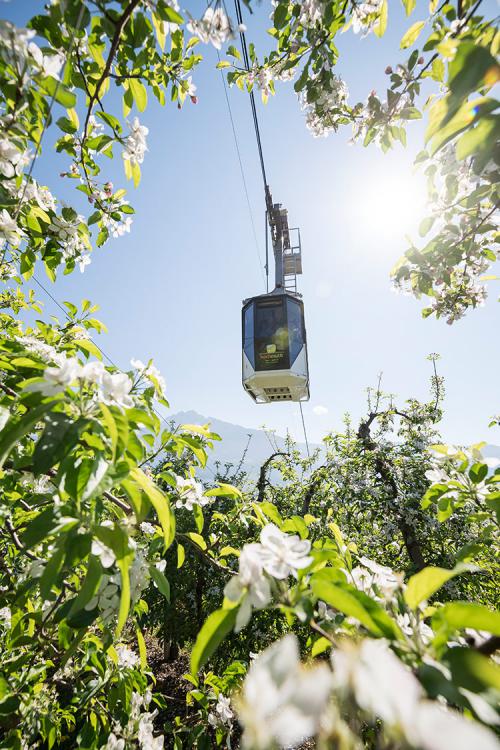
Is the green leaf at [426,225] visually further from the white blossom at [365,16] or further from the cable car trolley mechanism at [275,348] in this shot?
the cable car trolley mechanism at [275,348]

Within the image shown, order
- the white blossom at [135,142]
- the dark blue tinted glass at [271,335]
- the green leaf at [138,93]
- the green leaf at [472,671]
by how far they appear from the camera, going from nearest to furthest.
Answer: the green leaf at [472,671] < the green leaf at [138,93] < the white blossom at [135,142] < the dark blue tinted glass at [271,335]

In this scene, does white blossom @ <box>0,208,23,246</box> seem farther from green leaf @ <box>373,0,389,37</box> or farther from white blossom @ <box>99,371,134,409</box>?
green leaf @ <box>373,0,389,37</box>

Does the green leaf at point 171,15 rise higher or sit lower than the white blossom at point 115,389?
higher

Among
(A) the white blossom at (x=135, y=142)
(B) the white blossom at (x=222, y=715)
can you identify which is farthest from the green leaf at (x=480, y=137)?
(B) the white blossom at (x=222, y=715)

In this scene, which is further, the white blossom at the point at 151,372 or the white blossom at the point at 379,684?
the white blossom at the point at 151,372

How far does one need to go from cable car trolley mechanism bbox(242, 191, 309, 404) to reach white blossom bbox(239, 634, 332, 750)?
5975mm

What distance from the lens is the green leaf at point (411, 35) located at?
1.20 m

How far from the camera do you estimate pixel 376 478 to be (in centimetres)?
484

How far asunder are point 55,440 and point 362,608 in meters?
0.52

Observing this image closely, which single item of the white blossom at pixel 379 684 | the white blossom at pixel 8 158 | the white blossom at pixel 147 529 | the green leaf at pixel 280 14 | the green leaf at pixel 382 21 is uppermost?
the green leaf at pixel 382 21

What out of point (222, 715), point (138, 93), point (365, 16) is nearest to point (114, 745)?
point (222, 715)

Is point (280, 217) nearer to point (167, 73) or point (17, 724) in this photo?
point (167, 73)

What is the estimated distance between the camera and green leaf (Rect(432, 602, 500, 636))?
1.22 feet

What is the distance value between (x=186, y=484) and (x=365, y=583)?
0.90 m
